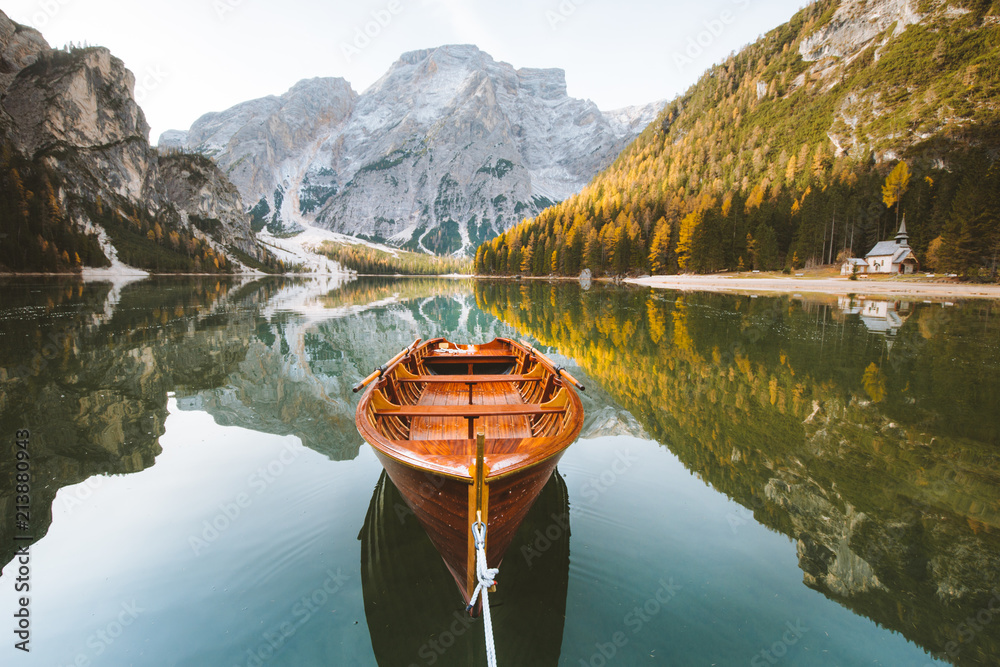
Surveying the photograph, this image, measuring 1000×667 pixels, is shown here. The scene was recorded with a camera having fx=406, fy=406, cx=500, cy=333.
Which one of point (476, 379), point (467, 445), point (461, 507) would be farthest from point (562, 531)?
point (476, 379)

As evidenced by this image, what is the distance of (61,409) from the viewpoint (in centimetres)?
1012

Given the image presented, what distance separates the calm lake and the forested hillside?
50.9m

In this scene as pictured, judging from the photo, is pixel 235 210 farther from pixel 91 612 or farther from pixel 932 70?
pixel 932 70

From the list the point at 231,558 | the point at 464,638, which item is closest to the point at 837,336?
the point at 464,638

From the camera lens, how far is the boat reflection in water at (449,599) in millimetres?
3998

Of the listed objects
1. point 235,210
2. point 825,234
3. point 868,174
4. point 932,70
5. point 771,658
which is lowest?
point 771,658

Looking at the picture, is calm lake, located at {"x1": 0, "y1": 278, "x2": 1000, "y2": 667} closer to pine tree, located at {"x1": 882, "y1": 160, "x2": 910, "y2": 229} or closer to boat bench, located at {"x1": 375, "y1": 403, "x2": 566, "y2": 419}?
boat bench, located at {"x1": 375, "y1": 403, "x2": 566, "y2": 419}

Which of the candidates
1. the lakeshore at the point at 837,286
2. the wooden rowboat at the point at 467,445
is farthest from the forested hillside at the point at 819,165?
the wooden rowboat at the point at 467,445

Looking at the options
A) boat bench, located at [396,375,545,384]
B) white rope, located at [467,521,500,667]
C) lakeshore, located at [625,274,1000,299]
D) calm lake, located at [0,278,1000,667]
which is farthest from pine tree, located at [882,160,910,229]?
white rope, located at [467,521,500,667]

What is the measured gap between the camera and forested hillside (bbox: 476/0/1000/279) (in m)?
56.0

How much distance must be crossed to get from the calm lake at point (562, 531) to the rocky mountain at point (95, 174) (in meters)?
111

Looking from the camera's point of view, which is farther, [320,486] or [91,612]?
[320,486]

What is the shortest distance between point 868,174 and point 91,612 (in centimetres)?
9264

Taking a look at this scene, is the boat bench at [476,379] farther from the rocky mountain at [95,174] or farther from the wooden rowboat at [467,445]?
the rocky mountain at [95,174]
